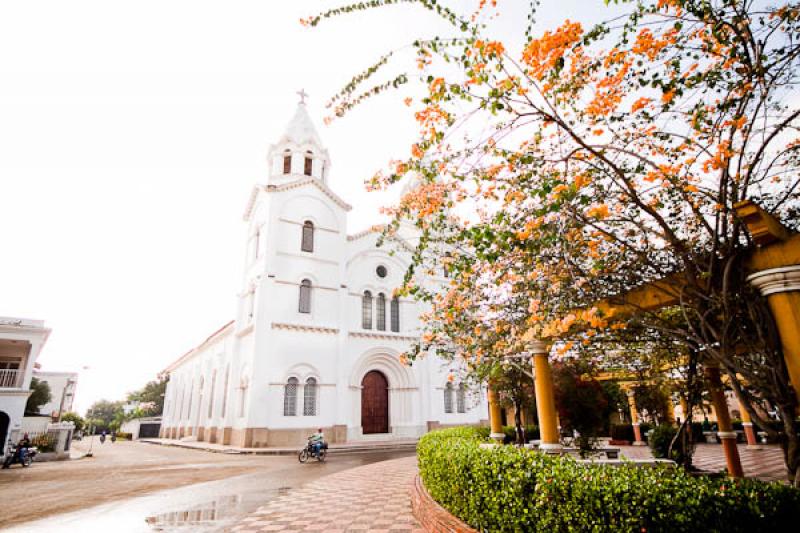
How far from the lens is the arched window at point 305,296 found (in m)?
21.7

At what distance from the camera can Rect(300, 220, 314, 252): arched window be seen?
22859 mm

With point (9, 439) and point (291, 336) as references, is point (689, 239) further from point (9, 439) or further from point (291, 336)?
point (9, 439)

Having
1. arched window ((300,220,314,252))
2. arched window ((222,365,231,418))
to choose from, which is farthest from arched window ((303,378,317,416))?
arched window ((300,220,314,252))

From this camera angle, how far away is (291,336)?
2061 centimetres

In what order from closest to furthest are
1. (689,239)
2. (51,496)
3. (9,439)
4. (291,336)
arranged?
(689,239)
(51,496)
(9,439)
(291,336)

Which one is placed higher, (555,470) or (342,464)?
(555,470)

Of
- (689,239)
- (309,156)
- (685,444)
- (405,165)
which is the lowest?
(685,444)

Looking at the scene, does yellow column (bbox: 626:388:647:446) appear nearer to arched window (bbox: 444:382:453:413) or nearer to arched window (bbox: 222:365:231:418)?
arched window (bbox: 444:382:453:413)

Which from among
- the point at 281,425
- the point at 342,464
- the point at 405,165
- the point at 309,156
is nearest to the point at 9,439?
the point at 281,425

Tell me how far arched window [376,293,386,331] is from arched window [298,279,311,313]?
4198 mm

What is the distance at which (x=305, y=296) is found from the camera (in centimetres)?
2200

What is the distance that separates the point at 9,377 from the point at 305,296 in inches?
540

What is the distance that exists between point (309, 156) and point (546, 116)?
21932 millimetres

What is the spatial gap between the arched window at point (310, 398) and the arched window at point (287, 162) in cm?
1198
